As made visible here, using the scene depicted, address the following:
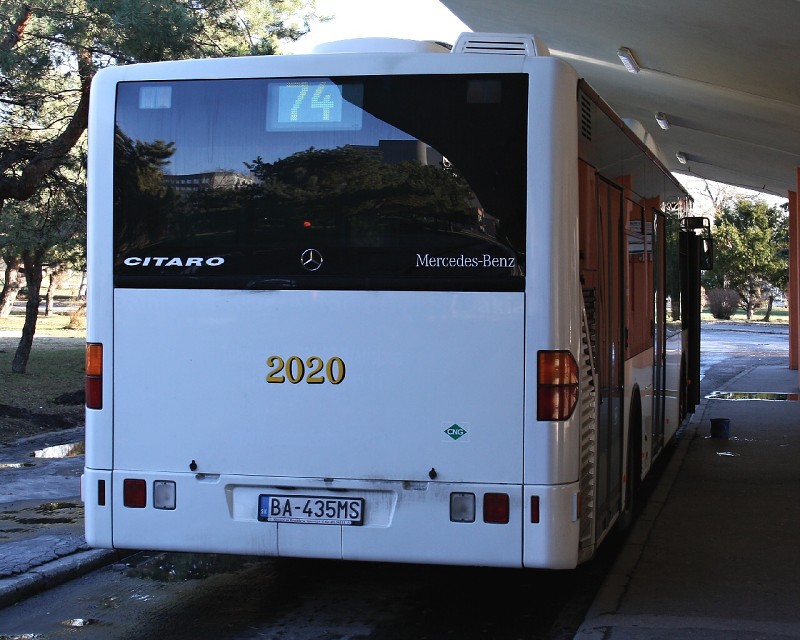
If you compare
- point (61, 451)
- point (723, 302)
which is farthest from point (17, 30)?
point (723, 302)

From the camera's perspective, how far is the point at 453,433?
229 inches

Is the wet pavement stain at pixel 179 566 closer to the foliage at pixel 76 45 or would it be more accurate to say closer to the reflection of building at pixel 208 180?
the reflection of building at pixel 208 180

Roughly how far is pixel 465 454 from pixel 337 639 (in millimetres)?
1250

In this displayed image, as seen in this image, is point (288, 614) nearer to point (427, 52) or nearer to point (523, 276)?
point (523, 276)

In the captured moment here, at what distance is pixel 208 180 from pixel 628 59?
413 inches

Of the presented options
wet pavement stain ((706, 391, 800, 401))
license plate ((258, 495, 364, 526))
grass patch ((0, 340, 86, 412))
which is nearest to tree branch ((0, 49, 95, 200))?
grass patch ((0, 340, 86, 412))

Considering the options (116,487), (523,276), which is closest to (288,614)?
(116,487)

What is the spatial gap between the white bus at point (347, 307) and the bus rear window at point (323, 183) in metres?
0.01

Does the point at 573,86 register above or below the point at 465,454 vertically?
above

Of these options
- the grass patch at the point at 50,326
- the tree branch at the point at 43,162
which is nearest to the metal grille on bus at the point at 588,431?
the tree branch at the point at 43,162

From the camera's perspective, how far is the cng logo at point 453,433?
5.80 metres

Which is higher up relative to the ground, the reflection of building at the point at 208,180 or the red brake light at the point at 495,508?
the reflection of building at the point at 208,180

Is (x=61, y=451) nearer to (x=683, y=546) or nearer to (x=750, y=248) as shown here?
(x=683, y=546)

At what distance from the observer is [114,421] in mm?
6156
